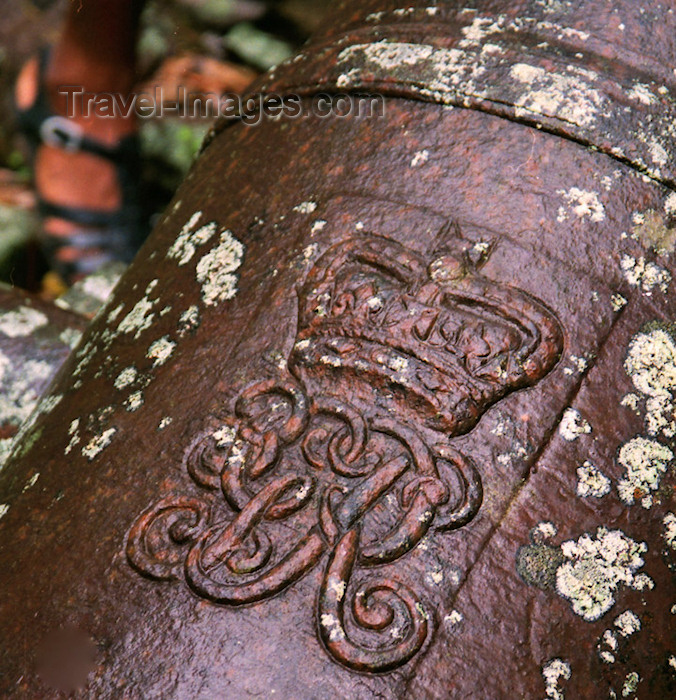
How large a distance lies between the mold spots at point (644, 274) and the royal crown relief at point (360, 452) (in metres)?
0.13


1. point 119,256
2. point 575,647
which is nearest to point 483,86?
point 575,647

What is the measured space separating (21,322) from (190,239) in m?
0.75

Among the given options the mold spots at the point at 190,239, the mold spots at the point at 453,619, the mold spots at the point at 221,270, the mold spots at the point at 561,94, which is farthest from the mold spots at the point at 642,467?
the mold spots at the point at 190,239

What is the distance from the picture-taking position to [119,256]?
296cm

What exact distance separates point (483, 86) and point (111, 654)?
874 mm

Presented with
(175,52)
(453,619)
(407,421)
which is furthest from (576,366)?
(175,52)

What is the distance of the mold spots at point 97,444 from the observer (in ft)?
3.80

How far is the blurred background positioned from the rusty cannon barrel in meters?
2.19

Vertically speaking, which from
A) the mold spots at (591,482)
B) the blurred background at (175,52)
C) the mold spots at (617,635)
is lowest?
the mold spots at (617,635)

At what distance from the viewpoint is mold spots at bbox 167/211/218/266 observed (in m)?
1.33

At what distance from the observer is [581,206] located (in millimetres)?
1153

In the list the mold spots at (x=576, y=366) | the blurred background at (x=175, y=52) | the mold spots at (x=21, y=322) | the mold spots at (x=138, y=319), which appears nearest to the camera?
the mold spots at (x=576, y=366)

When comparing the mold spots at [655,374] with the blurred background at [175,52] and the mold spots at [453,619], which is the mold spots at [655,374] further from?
the blurred background at [175,52]

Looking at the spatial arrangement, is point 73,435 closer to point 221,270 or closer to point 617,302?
point 221,270
